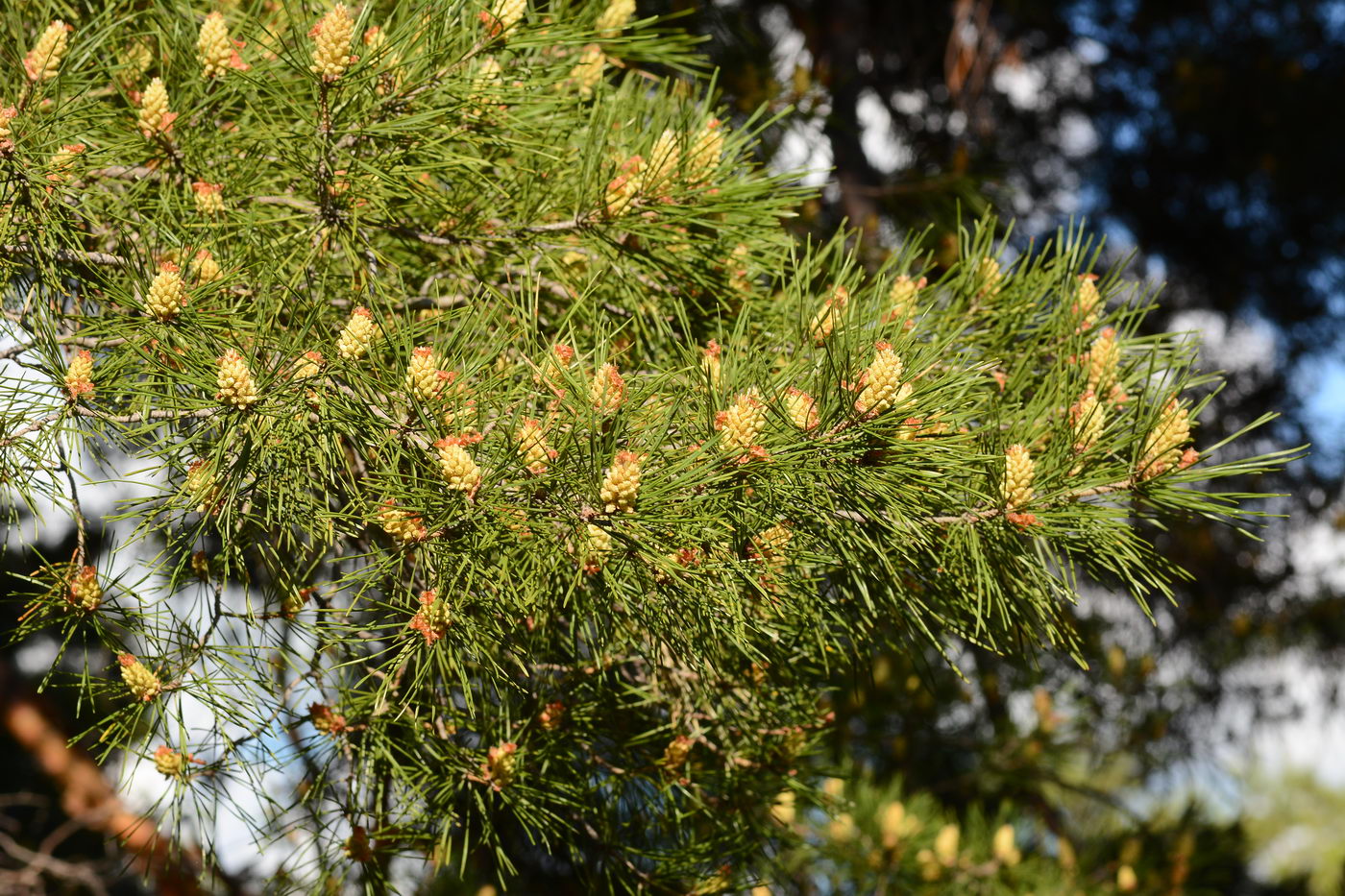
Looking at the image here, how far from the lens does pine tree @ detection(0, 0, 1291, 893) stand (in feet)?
2.23

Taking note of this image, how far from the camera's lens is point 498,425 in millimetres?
678

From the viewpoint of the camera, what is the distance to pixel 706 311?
93cm

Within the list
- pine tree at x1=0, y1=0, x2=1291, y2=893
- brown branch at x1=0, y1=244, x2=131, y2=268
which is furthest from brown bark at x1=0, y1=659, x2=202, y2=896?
brown branch at x1=0, y1=244, x2=131, y2=268

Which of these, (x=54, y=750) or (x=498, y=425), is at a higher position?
(x=498, y=425)

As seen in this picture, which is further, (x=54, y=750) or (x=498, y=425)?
(x=54, y=750)

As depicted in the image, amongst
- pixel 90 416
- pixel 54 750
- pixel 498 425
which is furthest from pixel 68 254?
pixel 54 750

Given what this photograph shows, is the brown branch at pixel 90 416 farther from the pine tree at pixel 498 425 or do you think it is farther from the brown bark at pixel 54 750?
the brown bark at pixel 54 750

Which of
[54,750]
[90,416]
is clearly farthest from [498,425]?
[54,750]

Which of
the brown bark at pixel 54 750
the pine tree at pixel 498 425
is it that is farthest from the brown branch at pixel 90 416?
the brown bark at pixel 54 750

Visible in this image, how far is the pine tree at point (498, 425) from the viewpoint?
68cm

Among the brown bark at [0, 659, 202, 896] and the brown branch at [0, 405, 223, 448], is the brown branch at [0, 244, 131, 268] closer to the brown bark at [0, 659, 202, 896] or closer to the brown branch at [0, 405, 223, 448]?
the brown branch at [0, 405, 223, 448]

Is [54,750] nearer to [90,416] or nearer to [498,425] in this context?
[90,416]

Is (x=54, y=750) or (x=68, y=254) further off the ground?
(x=68, y=254)

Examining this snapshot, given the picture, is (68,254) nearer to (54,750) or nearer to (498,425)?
(498,425)
